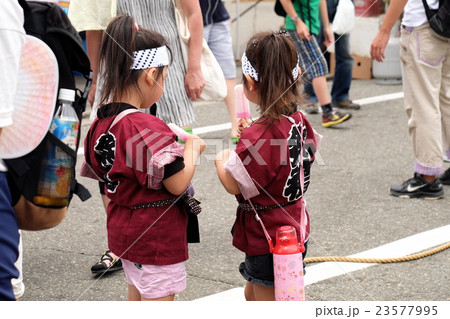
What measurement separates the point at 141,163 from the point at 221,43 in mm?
3469

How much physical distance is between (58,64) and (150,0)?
1593 mm

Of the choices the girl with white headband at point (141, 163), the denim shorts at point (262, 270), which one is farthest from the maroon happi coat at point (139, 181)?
the denim shorts at point (262, 270)

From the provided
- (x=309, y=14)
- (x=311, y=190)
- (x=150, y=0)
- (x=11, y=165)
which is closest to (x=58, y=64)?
(x=11, y=165)

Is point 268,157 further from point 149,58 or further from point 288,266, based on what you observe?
point 149,58

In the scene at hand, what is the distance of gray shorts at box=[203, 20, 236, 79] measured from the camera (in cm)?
589

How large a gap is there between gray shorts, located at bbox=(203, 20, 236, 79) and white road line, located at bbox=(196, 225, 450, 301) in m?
2.37

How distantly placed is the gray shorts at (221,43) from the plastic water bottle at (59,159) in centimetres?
385

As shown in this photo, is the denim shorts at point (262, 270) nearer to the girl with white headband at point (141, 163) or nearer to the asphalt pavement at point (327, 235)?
the girl with white headband at point (141, 163)

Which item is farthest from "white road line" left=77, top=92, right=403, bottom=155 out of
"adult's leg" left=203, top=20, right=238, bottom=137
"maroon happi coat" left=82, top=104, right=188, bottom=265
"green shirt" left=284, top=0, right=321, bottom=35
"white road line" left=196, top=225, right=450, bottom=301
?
"maroon happi coat" left=82, top=104, right=188, bottom=265

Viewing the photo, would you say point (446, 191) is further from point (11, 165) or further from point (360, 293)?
point (11, 165)

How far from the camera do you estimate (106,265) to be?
3781mm

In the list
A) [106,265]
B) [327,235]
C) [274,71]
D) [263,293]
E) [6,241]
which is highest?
[274,71]

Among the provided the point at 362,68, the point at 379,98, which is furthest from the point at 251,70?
the point at 362,68

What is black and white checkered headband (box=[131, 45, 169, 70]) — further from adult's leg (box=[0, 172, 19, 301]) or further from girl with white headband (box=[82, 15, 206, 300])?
adult's leg (box=[0, 172, 19, 301])
